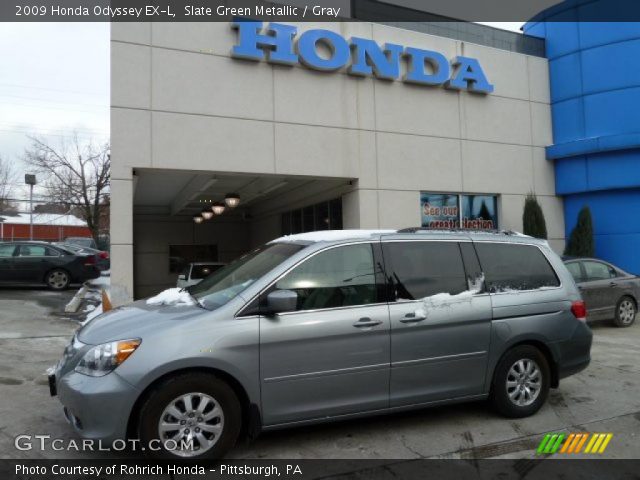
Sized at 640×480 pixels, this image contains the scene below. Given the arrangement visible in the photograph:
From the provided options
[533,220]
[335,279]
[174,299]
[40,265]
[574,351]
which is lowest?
[574,351]

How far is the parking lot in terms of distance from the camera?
4.05m

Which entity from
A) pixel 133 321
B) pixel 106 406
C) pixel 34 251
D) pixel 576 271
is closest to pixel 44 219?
pixel 34 251

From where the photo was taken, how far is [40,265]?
14570 millimetres

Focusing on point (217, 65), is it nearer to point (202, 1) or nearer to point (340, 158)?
point (202, 1)

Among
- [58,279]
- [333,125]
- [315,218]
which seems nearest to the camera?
[333,125]

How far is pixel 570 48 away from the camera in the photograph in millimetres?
14500

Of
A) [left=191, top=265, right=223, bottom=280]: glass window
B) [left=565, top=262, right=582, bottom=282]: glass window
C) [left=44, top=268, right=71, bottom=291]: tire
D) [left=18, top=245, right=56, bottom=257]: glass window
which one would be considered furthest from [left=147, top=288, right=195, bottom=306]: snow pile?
[left=18, top=245, right=56, bottom=257]: glass window

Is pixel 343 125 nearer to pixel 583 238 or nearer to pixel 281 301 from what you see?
pixel 583 238

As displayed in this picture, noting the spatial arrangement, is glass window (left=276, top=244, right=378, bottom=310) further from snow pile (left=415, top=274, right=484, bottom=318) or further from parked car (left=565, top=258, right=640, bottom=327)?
parked car (left=565, top=258, right=640, bottom=327)

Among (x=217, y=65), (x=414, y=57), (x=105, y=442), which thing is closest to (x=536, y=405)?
(x=105, y=442)

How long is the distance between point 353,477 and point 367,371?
839 mm

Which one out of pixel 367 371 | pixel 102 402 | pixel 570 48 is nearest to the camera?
pixel 102 402

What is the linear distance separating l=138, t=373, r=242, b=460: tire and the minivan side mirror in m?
0.67

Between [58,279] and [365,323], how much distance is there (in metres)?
13.3
